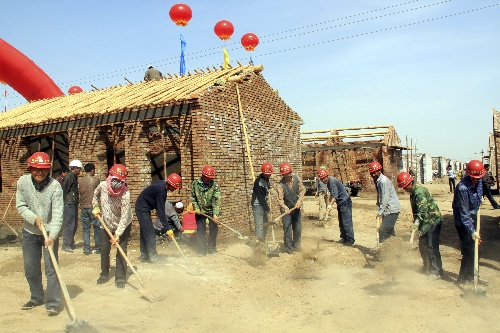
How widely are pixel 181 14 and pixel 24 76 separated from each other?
25.9 ft

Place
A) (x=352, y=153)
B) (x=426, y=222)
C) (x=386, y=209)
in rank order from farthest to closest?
(x=352, y=153) → (x=386, y=209) → (x=426, y=222)

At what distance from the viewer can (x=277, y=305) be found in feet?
19.1

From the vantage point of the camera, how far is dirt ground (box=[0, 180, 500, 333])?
4996mm

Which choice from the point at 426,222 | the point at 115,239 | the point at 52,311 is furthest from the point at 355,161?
the point at 52,311

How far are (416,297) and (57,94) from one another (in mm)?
17061

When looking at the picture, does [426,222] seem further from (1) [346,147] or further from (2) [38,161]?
(1) [346,147]

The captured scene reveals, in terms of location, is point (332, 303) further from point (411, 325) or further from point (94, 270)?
point (94, 270)

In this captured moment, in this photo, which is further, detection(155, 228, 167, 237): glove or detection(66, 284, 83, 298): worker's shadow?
detection(155, 228, 167, 237): glove

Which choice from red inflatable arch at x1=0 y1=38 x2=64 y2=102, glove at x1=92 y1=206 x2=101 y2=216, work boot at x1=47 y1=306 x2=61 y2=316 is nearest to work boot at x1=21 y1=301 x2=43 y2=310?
work boot at x1=47 y1=306 x2=61 y2=316

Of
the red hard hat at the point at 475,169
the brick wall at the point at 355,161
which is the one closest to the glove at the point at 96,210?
the red hard hat at the point at 475,169

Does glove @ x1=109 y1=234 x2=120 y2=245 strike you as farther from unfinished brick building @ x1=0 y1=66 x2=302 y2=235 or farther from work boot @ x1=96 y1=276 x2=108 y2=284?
unfinished brick building @ x1=0 y1=66 x2=302 y2=235

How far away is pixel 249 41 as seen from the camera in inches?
595

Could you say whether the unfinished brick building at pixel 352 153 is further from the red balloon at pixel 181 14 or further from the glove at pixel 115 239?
the glove at pixel 115 239

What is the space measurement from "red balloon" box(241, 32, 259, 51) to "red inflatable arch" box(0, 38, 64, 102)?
28.2 ft
